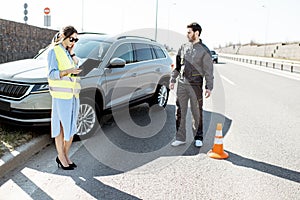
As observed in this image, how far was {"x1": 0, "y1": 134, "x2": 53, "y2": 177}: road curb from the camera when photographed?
426cm

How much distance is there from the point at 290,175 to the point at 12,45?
13.1 metres

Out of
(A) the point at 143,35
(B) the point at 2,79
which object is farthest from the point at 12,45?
(B) the point at 2,79

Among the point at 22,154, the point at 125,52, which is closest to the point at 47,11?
the point at 125,52

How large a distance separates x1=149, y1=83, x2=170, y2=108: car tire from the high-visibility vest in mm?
4138

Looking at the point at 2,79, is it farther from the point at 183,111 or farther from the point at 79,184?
the point at 183,111

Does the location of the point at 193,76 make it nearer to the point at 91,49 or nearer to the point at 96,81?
the point at 96,81

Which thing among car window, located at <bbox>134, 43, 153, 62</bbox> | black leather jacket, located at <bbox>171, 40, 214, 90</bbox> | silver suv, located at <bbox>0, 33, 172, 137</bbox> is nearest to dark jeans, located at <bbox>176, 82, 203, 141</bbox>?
black leather jacket, located at <bbox>171, 40, 214, 90</bbox>

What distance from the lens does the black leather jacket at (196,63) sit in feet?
17.3

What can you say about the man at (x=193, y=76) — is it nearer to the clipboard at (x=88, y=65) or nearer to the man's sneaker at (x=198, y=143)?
the man's sneaker at (x=198, y=143)

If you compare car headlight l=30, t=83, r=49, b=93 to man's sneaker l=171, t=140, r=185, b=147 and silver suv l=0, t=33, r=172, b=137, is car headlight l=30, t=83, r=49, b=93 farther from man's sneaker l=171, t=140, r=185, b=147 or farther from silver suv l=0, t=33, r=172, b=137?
man's sneaker l=171, t=140, r=185, b=147

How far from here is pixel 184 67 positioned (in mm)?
5508

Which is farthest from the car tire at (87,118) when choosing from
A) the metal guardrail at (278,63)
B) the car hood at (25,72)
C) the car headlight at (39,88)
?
the metal guardrail at (278,63)

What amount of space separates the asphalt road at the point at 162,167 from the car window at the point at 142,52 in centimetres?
138

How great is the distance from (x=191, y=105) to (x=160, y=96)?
9.54 feet
